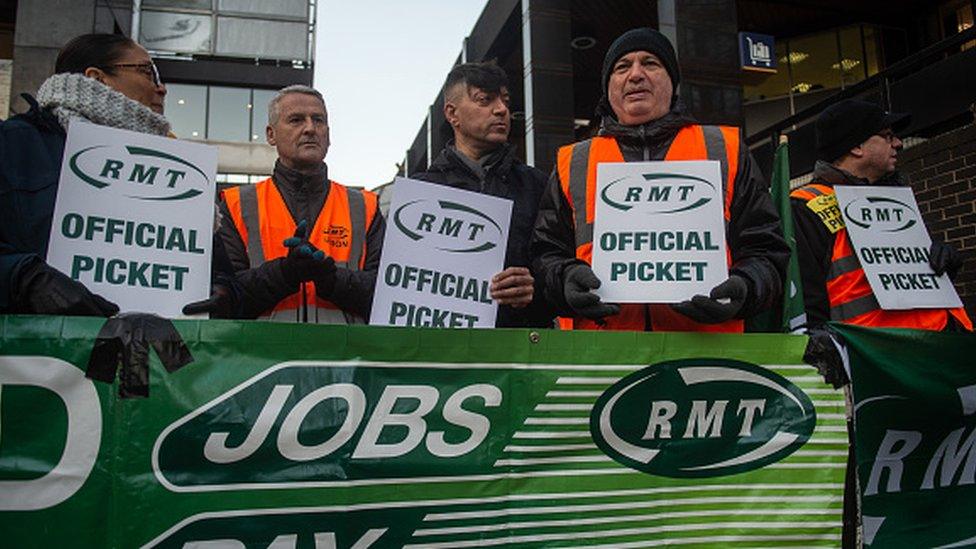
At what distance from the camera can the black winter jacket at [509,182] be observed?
3096 millimetres

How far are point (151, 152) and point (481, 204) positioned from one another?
1.11 m

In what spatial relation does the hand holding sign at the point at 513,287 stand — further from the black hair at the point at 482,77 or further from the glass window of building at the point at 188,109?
the glass window of building at the point at 188,109

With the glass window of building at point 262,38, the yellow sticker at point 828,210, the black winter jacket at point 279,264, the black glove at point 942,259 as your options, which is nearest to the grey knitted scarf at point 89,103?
the black winter jacket at point 279,264

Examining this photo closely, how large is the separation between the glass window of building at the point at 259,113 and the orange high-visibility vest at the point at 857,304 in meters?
22.4

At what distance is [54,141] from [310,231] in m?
1.04

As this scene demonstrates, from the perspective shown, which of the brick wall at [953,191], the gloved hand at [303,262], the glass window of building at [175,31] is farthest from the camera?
the glass window of building at [175,31]

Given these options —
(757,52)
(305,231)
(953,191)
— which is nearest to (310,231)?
(305,231)

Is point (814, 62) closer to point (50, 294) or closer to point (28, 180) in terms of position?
point (28, 180)

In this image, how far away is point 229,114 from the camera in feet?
76.7

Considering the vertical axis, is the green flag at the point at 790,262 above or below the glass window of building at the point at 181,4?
below

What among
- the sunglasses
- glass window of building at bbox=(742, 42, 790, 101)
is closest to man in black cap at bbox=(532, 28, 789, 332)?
the sunglasses

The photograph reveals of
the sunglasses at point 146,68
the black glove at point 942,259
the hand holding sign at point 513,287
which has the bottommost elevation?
the hand holding sign at point 513,287

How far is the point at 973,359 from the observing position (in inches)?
103

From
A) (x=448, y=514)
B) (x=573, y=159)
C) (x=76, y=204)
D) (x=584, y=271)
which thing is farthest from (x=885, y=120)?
(x=76, y=204)
